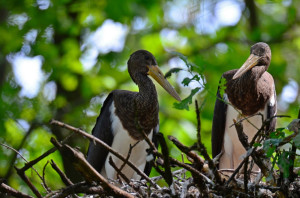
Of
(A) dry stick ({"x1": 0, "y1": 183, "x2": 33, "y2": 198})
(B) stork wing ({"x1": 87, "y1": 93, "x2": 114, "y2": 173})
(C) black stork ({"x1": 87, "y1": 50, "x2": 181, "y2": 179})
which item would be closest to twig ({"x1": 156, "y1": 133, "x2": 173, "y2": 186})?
(A) dry stick ({"x1": 0, "y1": 183, "x2": 33, "y2": 198})

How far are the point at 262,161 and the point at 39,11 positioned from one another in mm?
6272

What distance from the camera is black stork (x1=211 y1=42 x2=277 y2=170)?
5746mm

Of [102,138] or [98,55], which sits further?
[98,55]

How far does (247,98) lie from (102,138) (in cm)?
154

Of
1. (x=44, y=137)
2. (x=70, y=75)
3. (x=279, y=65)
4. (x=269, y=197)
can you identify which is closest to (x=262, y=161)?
(x=269, y=197)

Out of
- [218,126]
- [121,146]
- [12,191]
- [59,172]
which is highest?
[59,172]

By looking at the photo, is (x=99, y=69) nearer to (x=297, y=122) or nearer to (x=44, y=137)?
(x=44, y=137)

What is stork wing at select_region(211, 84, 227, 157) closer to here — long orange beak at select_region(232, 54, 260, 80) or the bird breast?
the bird breast

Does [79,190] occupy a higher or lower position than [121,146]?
higher

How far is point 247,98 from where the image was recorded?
575cm

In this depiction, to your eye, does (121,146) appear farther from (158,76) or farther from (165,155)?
(165,155)

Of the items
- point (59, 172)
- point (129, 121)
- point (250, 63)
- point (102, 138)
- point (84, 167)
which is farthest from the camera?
point (102, 138)

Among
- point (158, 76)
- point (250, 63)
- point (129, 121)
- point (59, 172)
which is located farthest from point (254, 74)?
point (59, 172)

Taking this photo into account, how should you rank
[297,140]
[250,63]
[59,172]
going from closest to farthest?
[297,140], [59,172], [250,63]
